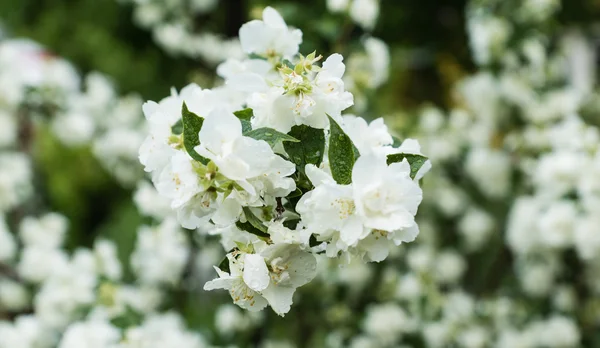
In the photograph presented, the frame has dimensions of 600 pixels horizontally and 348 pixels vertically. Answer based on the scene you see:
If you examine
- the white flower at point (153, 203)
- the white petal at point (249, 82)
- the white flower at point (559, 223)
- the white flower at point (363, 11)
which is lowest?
the white petal at point (249, 82)

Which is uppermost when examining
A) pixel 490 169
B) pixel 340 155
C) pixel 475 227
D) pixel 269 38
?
pixel 490 169

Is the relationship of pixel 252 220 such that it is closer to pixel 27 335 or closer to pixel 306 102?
pixel 306 102

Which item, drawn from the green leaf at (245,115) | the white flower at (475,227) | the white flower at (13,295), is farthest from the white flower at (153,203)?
the white flower at (475,227)

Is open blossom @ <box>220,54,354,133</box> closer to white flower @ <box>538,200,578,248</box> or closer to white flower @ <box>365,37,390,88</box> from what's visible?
white flower @ <box>365,37,390,88</box>

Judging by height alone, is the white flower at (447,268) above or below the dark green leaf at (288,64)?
above

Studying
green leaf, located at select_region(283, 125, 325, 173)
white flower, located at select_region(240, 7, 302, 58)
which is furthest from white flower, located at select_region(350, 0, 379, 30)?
green leaf, located at select_region(283, 125, 325, 173)

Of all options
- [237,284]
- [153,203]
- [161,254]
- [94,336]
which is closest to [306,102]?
[237,284]

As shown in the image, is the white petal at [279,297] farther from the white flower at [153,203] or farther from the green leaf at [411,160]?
the white flower at [153,203]
